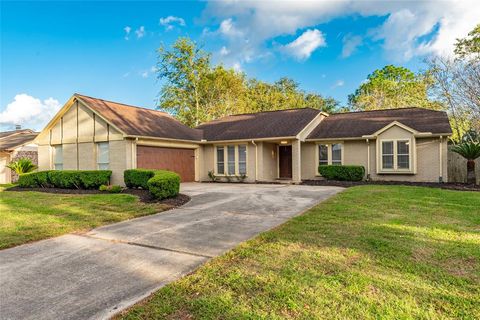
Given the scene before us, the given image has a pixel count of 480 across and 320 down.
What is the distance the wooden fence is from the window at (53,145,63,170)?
69.7ft

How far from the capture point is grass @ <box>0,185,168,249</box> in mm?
6023

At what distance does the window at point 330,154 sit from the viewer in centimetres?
1648

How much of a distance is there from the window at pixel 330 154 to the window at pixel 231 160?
451 cm

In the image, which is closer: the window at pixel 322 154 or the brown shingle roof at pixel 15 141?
the window at pixel 322 154

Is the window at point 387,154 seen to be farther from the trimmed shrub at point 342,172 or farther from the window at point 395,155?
the trimmed shrub at point 342,172

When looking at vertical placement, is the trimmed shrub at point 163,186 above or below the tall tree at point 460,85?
below

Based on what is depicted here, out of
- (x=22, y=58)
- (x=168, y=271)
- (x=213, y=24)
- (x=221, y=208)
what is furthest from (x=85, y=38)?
(x=168, y=271)

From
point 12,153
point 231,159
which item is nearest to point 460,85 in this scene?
point 231,159

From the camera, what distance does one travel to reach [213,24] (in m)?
28.0

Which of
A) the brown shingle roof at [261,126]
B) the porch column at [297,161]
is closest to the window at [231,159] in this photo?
the brown shingle roof at [261,126]

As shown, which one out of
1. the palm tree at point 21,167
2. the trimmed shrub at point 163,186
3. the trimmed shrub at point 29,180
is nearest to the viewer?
the trimmed shrub at point 163,186

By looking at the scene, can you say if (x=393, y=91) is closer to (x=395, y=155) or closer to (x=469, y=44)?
(x=469, y=44)

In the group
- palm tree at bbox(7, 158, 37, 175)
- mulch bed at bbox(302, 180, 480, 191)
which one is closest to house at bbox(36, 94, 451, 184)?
mulch bed at bbox(302, 180, 480, 191)

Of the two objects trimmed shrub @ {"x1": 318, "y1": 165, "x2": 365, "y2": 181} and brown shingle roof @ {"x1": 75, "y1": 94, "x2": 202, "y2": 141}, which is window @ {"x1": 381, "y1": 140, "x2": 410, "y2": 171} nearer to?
trimmed shrub @ {"x1": 318, "y1": 165, "x2": 365, "y2": 181}
